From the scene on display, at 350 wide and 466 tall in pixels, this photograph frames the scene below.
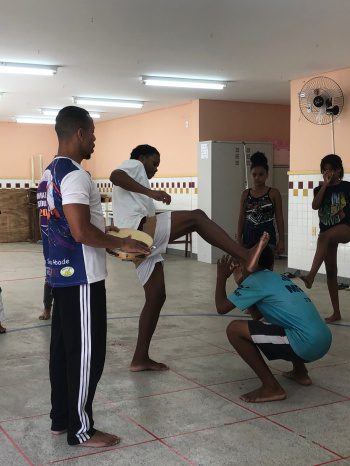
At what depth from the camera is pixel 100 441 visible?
2695mm

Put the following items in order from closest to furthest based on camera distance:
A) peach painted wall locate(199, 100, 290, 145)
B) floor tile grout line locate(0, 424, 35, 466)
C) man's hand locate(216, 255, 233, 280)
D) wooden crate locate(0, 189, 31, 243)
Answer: floor tile grout line locate(0, 424, 35, 466) → man's hand locate(216, 255, 233, 280) → peach painted wall locate(199, 100, 290, 145) → wooden crate locate(0, 189, 31, 243)

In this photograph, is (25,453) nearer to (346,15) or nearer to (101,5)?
(101,5)

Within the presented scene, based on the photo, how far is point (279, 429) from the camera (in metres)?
2.89

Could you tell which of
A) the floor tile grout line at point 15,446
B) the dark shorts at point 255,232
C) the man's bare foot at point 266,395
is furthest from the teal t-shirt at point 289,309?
the dark shorts at point 255,232

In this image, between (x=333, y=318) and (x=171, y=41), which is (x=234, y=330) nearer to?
(x=333, y=318)

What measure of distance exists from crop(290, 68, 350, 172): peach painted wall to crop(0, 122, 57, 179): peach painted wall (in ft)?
23.3

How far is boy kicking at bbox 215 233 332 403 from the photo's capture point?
10.2 feet

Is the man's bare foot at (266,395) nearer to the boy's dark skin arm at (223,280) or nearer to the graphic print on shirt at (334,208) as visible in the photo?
the boy's dark skin arm at (223,280)

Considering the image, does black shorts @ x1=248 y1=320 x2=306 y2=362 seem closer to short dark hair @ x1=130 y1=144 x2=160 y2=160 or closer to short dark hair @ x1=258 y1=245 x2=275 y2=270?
short dark hair @ x1=258 y1=245 x2=275 y2=270

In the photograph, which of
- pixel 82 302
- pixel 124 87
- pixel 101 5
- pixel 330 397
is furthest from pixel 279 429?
pixel 124 87

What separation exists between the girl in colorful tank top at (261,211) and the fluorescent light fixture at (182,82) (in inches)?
133

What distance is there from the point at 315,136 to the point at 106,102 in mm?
4049

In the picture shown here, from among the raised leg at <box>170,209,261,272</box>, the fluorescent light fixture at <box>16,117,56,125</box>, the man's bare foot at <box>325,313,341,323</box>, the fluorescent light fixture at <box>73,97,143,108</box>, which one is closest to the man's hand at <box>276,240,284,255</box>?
the man's bare foot at <box>325,313,341,323</box>

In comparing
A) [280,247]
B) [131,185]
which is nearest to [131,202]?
[131,185]
